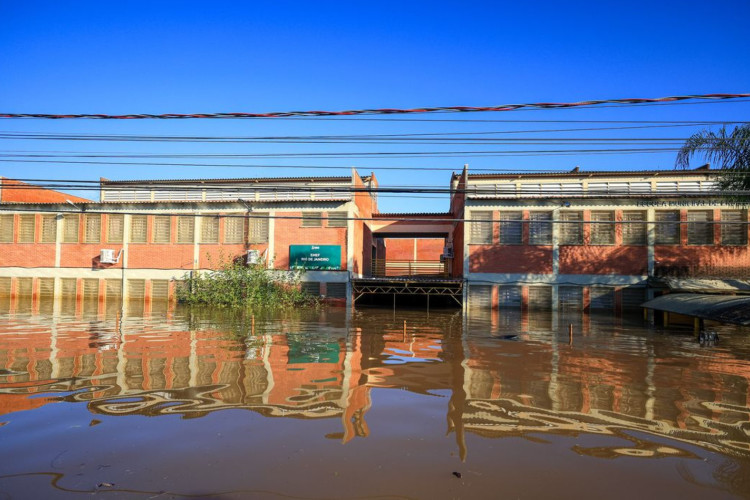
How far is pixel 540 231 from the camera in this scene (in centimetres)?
2366

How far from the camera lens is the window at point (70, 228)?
26.8 metres

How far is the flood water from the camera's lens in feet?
14.0

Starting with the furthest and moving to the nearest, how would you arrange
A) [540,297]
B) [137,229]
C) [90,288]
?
[137,229] → [90,288] → [540,297]

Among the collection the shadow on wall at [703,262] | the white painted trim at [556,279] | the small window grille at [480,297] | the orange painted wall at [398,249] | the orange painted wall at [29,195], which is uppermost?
the orange painted wall at [29,195]

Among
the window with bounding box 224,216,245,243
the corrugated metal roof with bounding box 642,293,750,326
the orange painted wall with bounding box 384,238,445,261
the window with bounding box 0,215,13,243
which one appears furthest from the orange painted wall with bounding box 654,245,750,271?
the window with bounding box 0,215,13,243

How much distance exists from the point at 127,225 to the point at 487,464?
89.6 feet

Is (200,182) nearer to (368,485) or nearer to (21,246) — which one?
(21,246)

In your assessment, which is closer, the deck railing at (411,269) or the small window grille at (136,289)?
the small window grille at (136,289)

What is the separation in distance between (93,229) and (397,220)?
18.5 metres

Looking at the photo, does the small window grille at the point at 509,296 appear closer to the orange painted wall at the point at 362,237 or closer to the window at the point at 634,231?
the window at the point at 634,231

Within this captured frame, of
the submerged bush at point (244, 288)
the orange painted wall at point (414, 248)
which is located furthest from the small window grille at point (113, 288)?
the orange painted wall at point (414, 248)

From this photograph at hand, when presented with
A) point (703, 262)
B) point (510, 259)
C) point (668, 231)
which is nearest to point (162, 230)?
point (510, 259)

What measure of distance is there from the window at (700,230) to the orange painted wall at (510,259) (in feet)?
22.4

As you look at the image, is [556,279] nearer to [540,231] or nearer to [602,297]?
[602,297]
